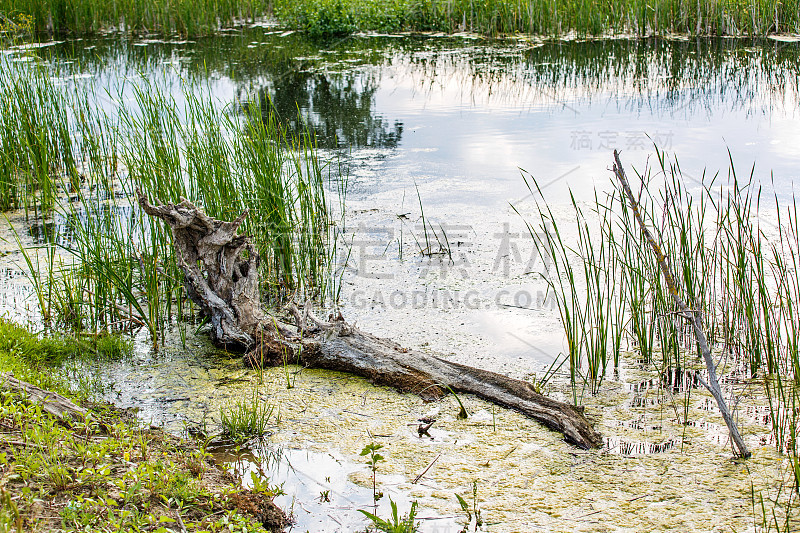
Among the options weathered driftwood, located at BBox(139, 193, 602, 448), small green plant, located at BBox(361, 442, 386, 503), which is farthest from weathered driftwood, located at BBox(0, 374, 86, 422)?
small green plant, located at BBox(361, 442, 386, 503)

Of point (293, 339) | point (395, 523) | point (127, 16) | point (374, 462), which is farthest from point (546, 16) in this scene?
point (395, 523)

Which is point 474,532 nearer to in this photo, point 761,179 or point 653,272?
point 653,272

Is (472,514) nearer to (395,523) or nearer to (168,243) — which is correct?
(395,523)

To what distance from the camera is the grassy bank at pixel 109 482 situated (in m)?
1.73

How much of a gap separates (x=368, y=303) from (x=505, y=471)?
5.32 ft

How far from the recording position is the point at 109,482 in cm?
193

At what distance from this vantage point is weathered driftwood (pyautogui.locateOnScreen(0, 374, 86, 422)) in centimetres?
227

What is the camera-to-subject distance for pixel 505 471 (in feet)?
7.32

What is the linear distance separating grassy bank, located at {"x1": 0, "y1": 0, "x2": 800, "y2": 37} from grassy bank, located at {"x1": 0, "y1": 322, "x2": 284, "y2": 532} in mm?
10484

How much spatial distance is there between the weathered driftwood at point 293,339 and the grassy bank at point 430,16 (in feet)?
31.2

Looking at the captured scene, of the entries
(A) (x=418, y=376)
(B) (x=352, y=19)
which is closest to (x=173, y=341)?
(A) (x=418, y=376)

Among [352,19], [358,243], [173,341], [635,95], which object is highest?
[352,19]

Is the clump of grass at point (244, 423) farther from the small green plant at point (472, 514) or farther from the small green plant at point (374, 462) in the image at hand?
the small green plant at point (472, 514)

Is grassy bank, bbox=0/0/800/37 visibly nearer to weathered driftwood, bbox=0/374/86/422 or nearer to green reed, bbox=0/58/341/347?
green reed, bbox=0/58/341/347
